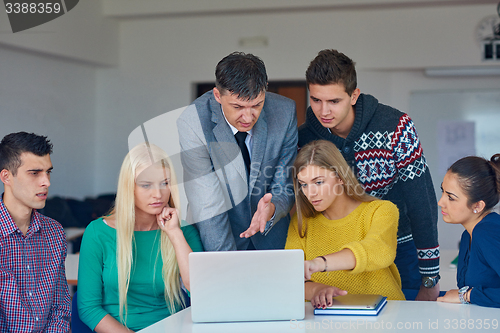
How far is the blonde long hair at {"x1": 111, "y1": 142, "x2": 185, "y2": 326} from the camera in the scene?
6.14 feet

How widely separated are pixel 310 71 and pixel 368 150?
436 mm

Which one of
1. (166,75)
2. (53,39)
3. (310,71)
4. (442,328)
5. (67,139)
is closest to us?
(442,328)

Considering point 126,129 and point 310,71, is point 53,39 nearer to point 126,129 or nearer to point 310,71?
point 126,129

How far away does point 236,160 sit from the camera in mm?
2031

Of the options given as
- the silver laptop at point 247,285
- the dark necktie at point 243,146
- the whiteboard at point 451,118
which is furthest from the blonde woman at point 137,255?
the whiteboard at point 451,118

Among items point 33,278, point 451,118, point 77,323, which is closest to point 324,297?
point 77,323

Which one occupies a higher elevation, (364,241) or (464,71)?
(464,71)

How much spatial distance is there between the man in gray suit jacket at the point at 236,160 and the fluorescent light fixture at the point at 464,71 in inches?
141

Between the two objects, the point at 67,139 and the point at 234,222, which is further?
the point at 67,139

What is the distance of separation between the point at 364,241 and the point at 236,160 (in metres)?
0.64

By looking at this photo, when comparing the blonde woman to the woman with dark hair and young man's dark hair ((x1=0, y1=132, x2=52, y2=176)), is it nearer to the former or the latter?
young man's dark hair ((x1=0, y1=132, x2=52, y2=176))

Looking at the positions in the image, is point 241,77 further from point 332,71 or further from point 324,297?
point 324,297

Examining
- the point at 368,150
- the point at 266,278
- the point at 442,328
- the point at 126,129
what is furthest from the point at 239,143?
the point at 126,129

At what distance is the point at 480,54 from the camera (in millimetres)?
5098
